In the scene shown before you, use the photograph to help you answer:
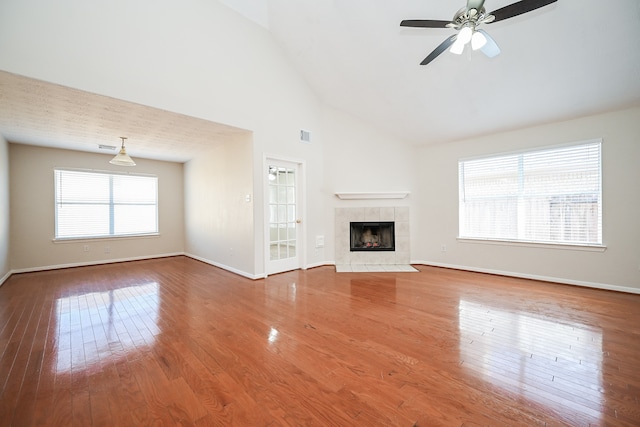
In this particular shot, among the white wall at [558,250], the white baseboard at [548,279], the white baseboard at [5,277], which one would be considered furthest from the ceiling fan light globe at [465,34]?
the white baseboard at [5,277]

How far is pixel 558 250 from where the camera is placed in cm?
403

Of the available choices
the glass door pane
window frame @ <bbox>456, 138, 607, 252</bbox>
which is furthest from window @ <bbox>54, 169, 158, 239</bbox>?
window frame @ <bbox>456, 138, 607, 252</bbox>

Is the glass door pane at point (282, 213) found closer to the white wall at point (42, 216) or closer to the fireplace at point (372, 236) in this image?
the fireplace at point (372, 236)

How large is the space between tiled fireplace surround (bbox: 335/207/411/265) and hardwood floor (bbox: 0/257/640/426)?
164 cm

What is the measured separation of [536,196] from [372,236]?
2957 mm

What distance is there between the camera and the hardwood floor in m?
1.50

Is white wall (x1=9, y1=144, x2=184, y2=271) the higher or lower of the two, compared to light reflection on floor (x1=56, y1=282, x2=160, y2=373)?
higher

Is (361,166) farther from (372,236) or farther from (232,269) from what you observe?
(232,269)

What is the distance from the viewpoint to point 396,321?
2.71 meters

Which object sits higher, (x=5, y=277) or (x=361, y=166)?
(x=361, y=166)

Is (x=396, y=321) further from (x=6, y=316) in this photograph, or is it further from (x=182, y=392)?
(x=6, y=316)

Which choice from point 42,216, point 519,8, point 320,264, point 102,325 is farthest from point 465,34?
point 42,216

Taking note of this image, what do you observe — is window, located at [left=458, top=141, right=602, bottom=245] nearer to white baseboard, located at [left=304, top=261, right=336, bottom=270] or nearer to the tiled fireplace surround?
the tiled fireplace surround

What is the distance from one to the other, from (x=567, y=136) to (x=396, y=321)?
4.08 metres
